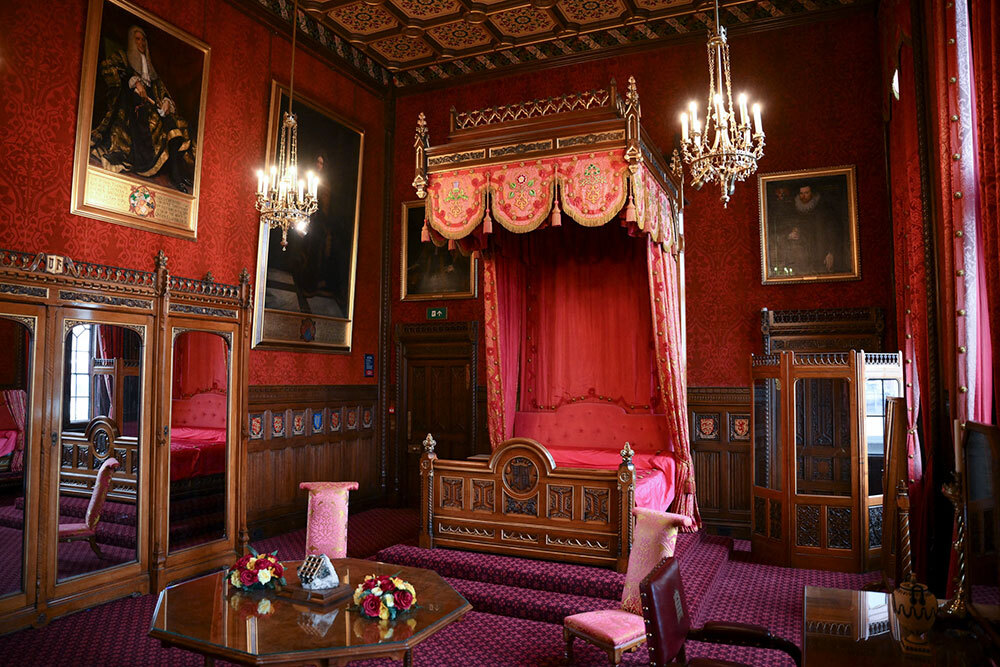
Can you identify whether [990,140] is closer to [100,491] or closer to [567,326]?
[567,326]

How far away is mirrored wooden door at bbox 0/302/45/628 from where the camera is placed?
4.27 m

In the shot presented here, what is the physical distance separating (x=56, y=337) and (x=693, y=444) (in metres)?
5.80

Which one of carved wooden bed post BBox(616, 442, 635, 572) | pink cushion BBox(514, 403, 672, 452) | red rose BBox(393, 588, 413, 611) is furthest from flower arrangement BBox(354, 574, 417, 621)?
pink cushion BBox(514, 403, 672, 452)

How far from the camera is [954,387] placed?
3.62 meters

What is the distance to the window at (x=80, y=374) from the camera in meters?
4.62

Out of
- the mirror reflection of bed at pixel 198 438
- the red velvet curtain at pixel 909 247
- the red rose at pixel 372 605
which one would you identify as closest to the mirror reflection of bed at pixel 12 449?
the mirror reflection of bed at pixel 198 438

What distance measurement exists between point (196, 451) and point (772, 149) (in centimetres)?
636

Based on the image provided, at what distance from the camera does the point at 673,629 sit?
8.84 feet

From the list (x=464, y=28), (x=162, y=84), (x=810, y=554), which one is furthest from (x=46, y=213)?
(x=810, y=554)

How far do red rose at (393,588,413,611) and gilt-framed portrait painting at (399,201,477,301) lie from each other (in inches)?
215

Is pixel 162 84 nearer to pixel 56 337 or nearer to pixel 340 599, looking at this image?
pixel 56 337

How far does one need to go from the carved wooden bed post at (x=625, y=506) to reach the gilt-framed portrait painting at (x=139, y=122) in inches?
171

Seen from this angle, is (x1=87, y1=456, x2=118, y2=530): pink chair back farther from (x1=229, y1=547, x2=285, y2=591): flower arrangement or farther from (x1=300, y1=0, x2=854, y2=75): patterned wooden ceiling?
(x1=300, y1=0, x2=854, y2=75): patterned wooden ceiling

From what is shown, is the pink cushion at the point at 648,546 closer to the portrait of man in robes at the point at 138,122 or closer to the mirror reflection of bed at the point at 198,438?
the mirror reflection of bed at the point at 198,438
